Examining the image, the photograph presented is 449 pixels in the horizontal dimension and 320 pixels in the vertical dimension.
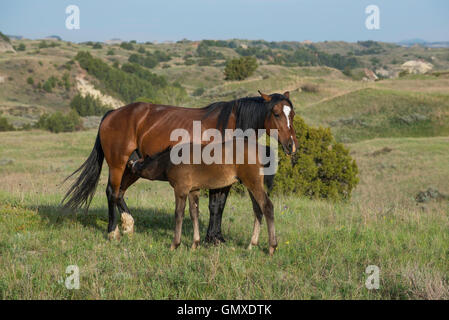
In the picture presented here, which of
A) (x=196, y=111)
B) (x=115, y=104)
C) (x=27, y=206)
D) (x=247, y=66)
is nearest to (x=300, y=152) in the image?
(x=196, y=111)

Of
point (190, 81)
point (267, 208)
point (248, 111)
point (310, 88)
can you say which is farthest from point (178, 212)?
point (190, 81)

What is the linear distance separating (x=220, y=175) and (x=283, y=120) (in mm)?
1194

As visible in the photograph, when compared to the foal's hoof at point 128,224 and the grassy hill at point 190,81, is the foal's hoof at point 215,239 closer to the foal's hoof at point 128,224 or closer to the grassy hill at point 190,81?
the foal's hoof at point 128,224

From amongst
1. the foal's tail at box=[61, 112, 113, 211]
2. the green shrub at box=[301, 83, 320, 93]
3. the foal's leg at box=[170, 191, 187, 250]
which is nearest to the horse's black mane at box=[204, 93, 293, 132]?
the foal's leg at box=[170, 191, 187, 250]

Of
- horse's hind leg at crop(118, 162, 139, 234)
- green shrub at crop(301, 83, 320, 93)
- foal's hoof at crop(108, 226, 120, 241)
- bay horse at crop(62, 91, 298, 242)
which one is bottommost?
foal's hoof at crop(108, 226, 120, 241)

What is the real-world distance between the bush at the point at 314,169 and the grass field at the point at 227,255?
7.97ft

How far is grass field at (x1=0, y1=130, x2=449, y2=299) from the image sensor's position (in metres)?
4.67

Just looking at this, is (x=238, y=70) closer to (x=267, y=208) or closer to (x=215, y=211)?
(x=215, y=211)

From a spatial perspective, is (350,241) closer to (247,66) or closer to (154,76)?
(247,66)

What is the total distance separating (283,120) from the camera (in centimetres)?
614

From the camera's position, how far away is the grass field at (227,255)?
4.67m

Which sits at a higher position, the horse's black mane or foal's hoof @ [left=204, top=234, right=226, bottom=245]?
the horse's black mane

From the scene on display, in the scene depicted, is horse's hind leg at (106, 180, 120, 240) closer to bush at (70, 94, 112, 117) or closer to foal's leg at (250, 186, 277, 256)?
foal's leg at (250, 186, 277, 256)
